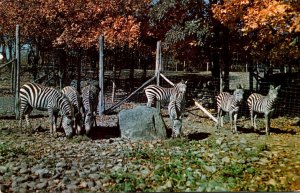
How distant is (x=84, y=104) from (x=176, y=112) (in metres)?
2.80

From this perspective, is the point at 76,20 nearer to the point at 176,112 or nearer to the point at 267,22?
the point at 267,22

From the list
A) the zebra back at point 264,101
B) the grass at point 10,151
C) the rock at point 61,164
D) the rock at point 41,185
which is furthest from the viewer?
the zebra back at point 264,101

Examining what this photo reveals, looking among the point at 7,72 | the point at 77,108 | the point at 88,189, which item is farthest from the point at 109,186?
the point at 7,72

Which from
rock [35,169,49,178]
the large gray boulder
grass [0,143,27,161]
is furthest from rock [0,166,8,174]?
the large gray boulder

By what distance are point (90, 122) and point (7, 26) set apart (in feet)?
39.8

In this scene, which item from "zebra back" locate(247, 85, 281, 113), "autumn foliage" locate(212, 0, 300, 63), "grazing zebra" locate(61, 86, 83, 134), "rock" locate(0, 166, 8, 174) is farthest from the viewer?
"zebra back" locate(247, 85, 281, 113)

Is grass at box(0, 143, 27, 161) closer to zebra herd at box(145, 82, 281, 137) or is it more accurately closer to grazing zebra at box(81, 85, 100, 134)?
grazing zebra at box(81, 85, 100, 134)

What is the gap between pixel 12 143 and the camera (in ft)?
32.3

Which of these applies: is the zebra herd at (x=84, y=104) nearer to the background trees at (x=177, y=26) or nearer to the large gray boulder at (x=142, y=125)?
the large gray boulder at (x=142, y=125)

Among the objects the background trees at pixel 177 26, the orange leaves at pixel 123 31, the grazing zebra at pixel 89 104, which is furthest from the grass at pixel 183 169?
the orange leaves at pixel 123 31

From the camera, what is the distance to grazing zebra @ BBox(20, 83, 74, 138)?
35.4 feet

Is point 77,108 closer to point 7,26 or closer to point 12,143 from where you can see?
point 12,143

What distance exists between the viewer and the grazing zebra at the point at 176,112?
10719 mm

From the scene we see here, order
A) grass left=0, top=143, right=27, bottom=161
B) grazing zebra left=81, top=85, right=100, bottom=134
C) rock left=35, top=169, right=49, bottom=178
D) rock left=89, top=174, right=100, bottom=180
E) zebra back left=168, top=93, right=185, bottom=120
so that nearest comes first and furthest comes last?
rock left=89, top=174, right=100, bottom=180
rock left=35, top=169, right=49, bottom=178
grass left=0, top=143, right=27, bottom=161
zebra back left=168, top=93, right=185, bottom=120
grazing zebra left=81, top=85, right=100, bottom=134
